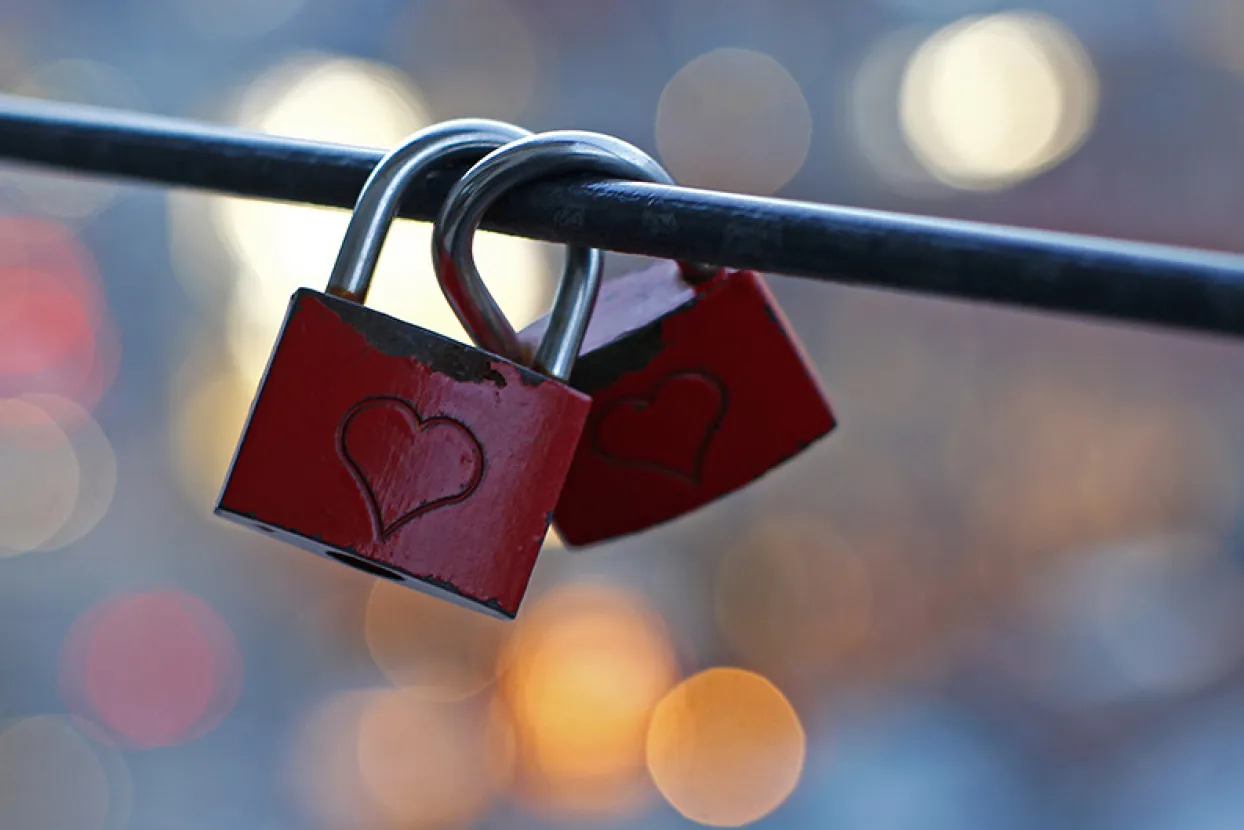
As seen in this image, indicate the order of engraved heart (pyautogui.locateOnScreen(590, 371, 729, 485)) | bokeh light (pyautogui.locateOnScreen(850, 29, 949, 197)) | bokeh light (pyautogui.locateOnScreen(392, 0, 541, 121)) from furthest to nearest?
bokeh light (pyautogui.locateOnScreen(392, 0, 541, 121)) < bokeh light (pyautogui.locateOnScreen(850, 29, 949, 197)) < engraved heart (pyautogui.locateOnScreen(590, 371, 729, 485))

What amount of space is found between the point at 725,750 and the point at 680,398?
15.1 ft

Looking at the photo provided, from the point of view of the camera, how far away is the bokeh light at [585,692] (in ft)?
15.7

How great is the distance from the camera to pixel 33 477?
763cm

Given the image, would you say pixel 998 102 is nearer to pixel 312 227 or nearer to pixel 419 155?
pixel 312 227

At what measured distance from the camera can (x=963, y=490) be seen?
8.86m

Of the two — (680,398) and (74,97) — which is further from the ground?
(74,97)

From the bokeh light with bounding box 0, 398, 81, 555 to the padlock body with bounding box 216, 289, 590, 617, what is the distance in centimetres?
764

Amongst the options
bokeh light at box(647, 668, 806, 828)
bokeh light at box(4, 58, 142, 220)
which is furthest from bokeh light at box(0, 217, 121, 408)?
bokeh light at box(647, 668, 806, 828)

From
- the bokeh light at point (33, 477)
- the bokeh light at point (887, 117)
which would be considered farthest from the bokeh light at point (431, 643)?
the bokeh light at point (887, 117)

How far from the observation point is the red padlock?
0.31 m

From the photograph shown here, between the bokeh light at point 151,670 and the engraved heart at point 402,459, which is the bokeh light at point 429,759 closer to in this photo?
the bokeh light at point 151,670

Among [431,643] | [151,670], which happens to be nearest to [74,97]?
[151,670]

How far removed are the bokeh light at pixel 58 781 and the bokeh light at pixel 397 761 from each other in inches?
22.5

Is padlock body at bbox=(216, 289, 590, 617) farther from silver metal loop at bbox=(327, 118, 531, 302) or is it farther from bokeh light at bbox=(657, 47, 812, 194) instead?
bokeh light at bbox=(657, 47, 812, 194)
